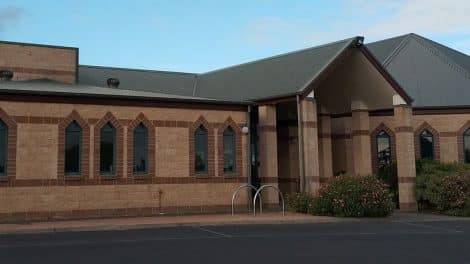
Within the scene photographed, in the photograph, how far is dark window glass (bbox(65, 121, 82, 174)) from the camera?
21.6 metres

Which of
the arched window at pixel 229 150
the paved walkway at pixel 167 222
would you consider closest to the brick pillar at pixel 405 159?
the paved walkway at pixel 167 222

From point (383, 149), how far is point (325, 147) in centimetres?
316

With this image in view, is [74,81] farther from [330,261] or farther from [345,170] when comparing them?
[330,261]

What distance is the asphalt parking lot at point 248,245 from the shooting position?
11.5m

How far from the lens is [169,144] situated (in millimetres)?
23344

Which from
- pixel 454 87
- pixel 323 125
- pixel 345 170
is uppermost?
pixel 454 87

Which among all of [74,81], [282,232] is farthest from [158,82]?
[282,232]

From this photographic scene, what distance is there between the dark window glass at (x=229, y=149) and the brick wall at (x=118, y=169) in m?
0.25

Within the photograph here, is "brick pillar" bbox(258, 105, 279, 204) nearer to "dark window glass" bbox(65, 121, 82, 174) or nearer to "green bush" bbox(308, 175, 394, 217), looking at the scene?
"green bush" bbox(308, 175, 394, 217)

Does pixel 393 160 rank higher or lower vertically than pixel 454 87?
lower

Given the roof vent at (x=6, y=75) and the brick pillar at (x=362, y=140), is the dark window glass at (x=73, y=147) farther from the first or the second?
the brick pillar at (x=362, y=140)

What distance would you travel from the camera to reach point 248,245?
13594mm

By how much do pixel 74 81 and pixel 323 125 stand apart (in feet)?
41.3

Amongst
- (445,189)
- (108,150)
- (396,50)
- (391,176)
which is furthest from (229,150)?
(396,50)
